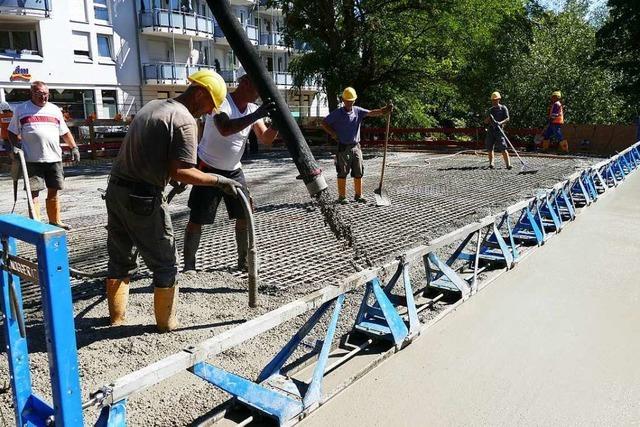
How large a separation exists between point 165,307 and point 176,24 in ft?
93.6

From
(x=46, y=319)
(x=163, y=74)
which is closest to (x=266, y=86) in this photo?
(x=46, y=319)

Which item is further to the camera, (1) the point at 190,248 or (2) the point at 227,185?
(1) the point at 190,248

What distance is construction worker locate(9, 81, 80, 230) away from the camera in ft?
18.8

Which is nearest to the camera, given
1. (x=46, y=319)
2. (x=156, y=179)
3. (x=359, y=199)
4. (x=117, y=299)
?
(x=46, y=319)

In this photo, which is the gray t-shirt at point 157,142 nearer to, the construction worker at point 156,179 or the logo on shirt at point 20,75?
the construction worker at point 156,179

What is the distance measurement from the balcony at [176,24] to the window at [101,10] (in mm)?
1896

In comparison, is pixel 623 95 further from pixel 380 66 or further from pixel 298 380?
pixel 298 380

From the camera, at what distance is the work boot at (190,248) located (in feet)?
14.0

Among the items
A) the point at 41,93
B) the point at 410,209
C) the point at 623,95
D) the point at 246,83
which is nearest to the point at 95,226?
the point at 41,93

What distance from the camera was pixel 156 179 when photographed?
300 cm

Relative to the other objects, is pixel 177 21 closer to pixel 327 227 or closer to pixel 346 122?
pixel 346 122

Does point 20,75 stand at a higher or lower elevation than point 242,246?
higher

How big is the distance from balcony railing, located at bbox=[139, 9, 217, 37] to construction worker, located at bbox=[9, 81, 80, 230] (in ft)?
78.9

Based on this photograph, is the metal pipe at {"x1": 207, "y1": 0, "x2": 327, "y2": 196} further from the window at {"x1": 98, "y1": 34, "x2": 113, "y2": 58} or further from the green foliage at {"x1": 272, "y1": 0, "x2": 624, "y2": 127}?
the window at {"x1": 98, "y1": 34, "x2": 113, "y2": 58}
